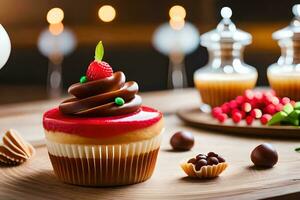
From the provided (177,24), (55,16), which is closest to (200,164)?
(177,24)

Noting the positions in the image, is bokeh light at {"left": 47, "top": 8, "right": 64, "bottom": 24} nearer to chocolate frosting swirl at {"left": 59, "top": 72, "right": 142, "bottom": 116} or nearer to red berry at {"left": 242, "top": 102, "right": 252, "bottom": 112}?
red berry at {"left": 242, "top": 102, "right": 252, "bottom": 112}

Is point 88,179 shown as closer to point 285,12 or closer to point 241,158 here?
point 241,158

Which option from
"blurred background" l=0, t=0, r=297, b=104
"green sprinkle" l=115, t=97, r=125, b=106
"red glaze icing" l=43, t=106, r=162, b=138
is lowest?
"blurred background" l=0, t=0, r=297, b=104

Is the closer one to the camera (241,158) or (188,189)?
(188,189)

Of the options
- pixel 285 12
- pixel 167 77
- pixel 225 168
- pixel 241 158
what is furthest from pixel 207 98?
pixel 167 77

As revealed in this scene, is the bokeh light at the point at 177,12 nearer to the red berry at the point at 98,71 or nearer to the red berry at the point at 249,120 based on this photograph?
the red berry at the point at 249,120

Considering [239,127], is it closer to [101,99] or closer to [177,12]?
[101,99]

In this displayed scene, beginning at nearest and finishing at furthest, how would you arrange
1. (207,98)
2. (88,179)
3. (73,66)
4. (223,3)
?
(88,179) → (207,98) → (223,3) → (73,66)

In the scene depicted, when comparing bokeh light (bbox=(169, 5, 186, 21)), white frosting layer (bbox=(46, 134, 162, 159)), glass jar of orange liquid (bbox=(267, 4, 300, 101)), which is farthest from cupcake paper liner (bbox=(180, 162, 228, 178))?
bokeh light (bbox=(169, 5, 186, 21))

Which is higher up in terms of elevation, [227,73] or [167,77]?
[227,73]
